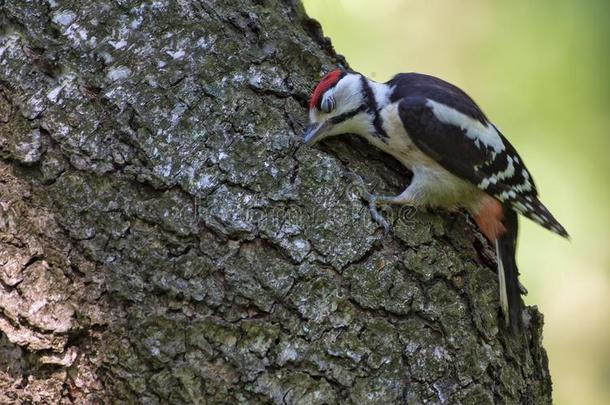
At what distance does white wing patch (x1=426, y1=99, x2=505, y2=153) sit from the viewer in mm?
2672

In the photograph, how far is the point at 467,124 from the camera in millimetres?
2703

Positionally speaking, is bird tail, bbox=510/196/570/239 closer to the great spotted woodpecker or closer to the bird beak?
the great spotted woodpecker

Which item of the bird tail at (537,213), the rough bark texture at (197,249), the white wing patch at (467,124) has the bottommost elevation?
the rough bark texture at (197,249)

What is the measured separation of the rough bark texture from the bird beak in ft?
0.10

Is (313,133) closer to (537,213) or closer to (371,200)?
(371,200)

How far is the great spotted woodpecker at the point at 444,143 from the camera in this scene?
2475 millimetres

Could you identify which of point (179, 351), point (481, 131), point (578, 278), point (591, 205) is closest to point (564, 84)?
point (591, 205)

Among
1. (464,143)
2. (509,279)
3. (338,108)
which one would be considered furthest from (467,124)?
(509,279)

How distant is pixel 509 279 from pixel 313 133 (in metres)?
0.72

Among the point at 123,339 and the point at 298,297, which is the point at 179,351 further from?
the point at 298,297

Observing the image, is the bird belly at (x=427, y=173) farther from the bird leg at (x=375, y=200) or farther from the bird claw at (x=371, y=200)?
the bird claw at (x=371, y=200)

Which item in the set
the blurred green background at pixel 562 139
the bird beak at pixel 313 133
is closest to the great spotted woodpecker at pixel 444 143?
the bird beak at pixel 313 133

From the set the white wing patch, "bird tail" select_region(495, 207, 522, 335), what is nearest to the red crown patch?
the white wing patch

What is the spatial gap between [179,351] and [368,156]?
2.96ft
